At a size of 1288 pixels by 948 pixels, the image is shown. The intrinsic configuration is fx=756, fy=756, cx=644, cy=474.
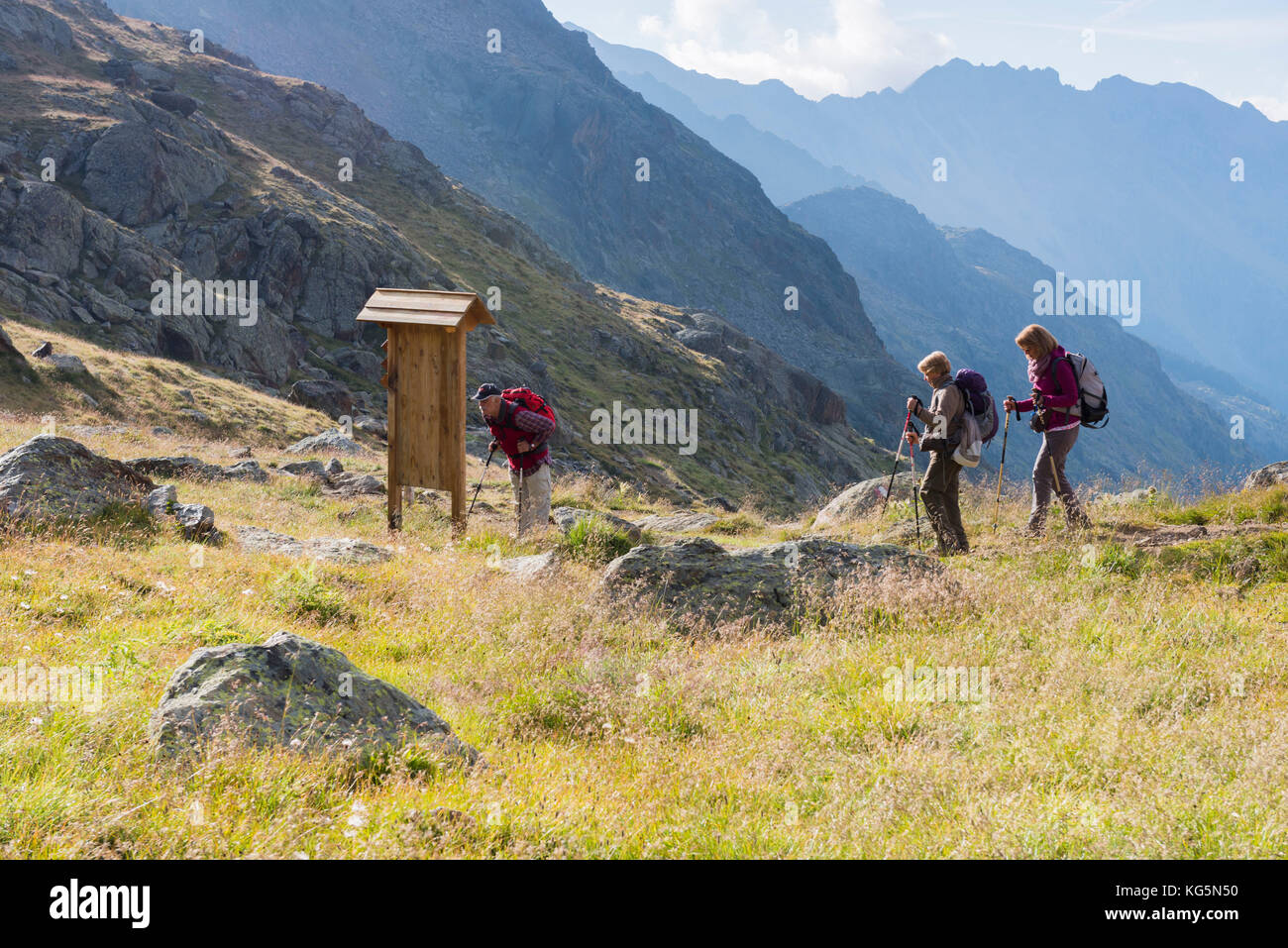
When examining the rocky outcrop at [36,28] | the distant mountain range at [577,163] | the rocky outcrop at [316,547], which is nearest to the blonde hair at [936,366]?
the rocky outcrop at [316,547]

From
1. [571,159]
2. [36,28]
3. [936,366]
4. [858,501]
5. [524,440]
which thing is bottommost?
[858,501]

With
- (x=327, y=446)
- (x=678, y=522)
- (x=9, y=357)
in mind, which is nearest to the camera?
(x=678, y=522)

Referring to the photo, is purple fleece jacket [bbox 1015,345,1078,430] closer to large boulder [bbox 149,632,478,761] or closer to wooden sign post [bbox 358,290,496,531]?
wooden sign post [bbox 358,290,496,531]

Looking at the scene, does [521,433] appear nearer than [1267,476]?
Yes

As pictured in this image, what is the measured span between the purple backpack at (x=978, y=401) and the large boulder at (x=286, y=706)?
6697 millimetres

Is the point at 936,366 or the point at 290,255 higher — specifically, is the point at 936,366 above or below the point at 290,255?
below

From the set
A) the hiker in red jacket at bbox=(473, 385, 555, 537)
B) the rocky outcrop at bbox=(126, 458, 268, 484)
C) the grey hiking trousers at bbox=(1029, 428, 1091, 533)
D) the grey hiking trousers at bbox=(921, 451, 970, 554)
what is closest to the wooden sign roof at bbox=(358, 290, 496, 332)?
the hiker in red jacket at bbox=(473, 385, 555, 537)

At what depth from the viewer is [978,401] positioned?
8352 millimetres

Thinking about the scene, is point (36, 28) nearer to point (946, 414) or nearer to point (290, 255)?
point (290, 255)

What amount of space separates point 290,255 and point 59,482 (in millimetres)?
44106

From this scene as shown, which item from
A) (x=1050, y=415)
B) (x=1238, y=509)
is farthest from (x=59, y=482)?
(x=1238, y=509)

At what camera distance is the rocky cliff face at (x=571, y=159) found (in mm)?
155000

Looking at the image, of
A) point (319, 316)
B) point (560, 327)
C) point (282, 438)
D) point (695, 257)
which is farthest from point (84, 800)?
point (695, 257)

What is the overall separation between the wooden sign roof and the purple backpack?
591 cm
